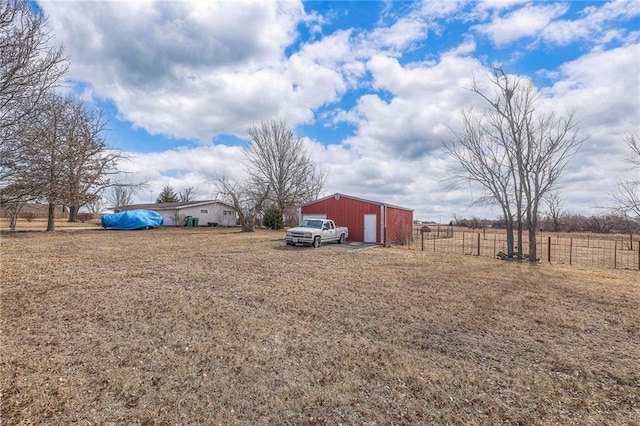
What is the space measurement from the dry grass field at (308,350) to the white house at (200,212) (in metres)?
26.8

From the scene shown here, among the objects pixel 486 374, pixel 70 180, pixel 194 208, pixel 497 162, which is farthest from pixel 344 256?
pixel 194 208

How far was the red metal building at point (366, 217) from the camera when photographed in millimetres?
20344

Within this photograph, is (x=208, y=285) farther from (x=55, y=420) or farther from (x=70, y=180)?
(x=70, y=180)

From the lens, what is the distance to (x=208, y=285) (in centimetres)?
803

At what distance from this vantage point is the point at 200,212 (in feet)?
121

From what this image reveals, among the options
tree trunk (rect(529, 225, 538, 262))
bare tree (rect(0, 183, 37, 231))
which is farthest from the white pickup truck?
bare tree (rect(0, 183, 37, 231))

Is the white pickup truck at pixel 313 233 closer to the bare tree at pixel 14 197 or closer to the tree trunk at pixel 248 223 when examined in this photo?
the bare tree at pixel 14 197

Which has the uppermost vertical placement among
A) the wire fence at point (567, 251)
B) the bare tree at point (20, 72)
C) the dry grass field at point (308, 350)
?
the bare tree at point (20, 72)

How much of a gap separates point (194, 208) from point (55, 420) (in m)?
35.6

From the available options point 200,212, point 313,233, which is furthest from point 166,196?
point 313,233

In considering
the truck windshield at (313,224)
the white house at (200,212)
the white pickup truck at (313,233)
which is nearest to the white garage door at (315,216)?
the white pickup truck at (313,233)

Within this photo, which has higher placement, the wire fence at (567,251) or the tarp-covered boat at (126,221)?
the tarp-covered boat at (126,221)

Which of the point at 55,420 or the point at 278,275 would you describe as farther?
the point at 278,275

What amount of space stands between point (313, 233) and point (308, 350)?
1243cm
